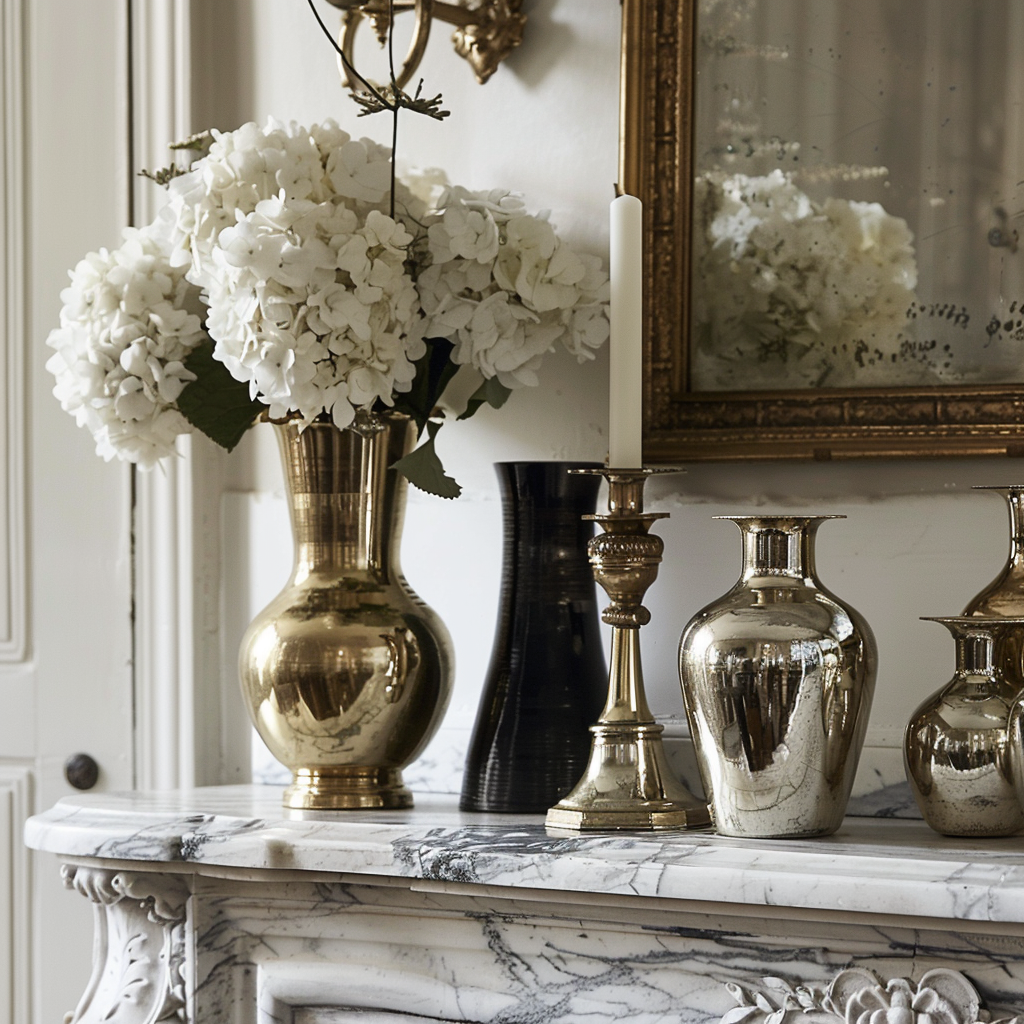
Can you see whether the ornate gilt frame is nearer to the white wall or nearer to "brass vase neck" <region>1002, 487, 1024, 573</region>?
the white wall

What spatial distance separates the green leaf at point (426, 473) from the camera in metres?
1.09

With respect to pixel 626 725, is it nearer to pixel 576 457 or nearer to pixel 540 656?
pixel 540 656

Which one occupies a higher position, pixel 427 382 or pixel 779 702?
pixel 427 382

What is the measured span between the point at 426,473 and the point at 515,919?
36 centimetres

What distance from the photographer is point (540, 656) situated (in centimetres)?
114

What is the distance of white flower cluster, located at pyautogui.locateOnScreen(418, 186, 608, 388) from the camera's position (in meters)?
1.12

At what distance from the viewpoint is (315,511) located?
1164mm

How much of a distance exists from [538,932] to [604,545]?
11.2 inches

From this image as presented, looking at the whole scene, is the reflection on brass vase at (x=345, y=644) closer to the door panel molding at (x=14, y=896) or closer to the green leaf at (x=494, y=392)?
the green leaf at (x=494, y=392)

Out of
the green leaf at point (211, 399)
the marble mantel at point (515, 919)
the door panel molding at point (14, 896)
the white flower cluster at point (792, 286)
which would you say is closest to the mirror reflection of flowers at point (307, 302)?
the green leaf at point (211, 399)

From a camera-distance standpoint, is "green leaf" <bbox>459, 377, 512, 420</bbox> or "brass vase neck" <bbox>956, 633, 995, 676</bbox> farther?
"green leaf" <bbox>459, 377, 512, 420</bbox>

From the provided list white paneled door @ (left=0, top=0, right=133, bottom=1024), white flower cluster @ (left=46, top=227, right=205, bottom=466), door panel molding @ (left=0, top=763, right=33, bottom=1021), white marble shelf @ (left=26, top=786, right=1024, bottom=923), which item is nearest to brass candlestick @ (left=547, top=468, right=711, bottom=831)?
white marble shelf @ (left=26, top=786, right=1024, bottom=923)

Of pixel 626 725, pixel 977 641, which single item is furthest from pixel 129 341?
pixel 977 641

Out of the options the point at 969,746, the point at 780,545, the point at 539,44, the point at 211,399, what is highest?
the point at 539,44
